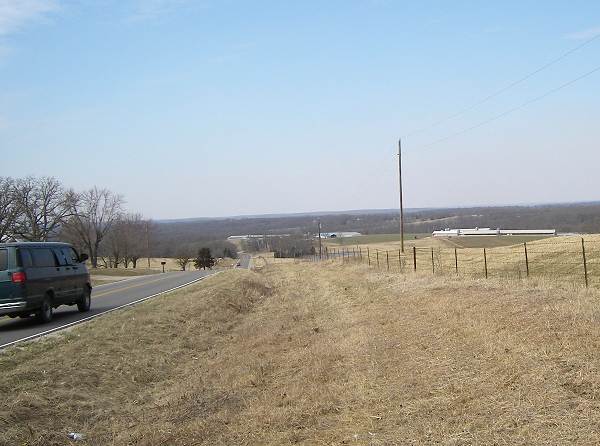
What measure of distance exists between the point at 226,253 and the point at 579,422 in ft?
351

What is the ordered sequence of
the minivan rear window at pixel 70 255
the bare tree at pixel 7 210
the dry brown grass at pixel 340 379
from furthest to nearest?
the bare tree at pixel 7 210
the minivan rear window at pixel 70 255
the dry brown grass at pixel 340 379

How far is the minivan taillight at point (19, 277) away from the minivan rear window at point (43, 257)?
0.84 metres

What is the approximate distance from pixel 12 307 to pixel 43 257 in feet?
6.64

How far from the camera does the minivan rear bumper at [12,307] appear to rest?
574 inches

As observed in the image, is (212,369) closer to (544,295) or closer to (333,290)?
(544,295)

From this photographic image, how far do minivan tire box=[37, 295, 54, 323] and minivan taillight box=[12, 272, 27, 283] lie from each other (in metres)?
1.26

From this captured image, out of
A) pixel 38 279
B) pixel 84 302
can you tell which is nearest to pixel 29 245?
pixel 38 279

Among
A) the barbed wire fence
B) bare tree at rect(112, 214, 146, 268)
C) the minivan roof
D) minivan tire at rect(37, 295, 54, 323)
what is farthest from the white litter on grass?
bare tree at rect(112, 214, 146, 268)

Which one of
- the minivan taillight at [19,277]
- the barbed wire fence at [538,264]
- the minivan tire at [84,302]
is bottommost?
the barbed wire fence at [538,264]

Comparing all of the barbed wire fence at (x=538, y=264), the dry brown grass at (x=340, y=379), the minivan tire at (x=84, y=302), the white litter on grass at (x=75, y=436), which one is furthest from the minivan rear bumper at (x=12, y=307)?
the barbed wire fence at (x=538, y=264)

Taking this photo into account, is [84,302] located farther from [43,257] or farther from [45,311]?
[43,257]

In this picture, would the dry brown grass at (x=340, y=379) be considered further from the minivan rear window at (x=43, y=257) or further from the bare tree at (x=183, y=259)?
the bare tree at (x=183, y=259)

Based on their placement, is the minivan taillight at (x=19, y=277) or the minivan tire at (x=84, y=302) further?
the minivan tire at (x=84, y=302)

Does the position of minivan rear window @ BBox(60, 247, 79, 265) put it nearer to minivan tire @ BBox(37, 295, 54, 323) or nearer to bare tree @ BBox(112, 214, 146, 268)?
minivan tire @ BBox(37, 295, 54, 323)
